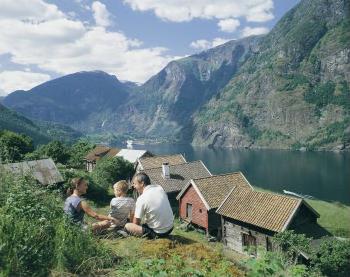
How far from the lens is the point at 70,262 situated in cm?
695

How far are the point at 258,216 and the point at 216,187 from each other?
29.6ft

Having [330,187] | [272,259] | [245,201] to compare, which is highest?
[272,259]

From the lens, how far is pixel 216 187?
1534 inches

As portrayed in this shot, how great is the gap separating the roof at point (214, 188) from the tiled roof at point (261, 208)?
3135 millimetres

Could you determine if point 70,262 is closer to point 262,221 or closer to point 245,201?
point 262,221

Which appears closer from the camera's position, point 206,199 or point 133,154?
point 206,199

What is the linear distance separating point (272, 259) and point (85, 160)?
71611 mm

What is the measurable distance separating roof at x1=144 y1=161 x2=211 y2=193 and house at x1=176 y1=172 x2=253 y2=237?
480 cm

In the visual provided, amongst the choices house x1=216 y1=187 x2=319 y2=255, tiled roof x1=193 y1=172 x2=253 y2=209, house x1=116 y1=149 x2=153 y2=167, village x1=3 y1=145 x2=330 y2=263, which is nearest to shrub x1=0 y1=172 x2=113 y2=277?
village x1=3 y1=145 x2=330 y2=263

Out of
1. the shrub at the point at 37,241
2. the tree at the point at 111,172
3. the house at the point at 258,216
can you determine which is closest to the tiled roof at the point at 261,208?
the house at the point at 258,216

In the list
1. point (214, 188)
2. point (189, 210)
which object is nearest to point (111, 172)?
point (189, 210)

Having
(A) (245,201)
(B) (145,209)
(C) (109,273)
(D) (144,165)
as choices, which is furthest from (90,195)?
(C) (109,273)

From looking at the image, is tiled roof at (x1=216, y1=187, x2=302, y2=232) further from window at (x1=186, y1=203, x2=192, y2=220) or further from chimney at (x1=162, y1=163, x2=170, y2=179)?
chimney at (x1=162, y1=163, x2=170, y2=179)

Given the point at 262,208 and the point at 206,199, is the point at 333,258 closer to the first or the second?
the point at 262,208
